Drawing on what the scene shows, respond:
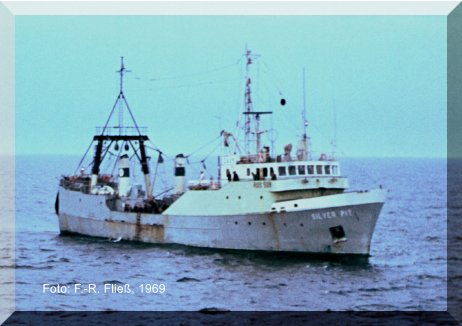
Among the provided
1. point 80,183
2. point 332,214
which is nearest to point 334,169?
point 332,214

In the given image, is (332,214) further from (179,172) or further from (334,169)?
(179,172)

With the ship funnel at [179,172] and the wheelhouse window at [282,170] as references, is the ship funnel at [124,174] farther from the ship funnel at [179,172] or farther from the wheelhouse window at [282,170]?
the wheelhouse window at [282,170]

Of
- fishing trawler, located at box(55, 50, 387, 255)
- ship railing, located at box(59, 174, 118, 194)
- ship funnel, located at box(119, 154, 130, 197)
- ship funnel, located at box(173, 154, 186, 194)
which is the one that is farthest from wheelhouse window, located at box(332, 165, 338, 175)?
ship railing, located at box(59, 174, 118, 194)

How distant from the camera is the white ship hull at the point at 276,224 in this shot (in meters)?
32.0

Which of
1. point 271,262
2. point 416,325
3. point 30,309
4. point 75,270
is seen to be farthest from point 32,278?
point 416,325

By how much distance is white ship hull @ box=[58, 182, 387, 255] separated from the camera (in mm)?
32031

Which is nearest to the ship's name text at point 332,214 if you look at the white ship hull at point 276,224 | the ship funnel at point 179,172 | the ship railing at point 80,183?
the white ship hull at point 276,224

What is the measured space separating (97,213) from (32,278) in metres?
12.7

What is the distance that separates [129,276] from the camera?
29.1 meters

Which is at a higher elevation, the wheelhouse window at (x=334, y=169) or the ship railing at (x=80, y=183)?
the wheelhouse window at (x=334, y=169)

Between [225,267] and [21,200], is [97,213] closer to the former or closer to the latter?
[225,267]

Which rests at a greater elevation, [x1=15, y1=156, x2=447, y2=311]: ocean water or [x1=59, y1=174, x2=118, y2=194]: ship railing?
[x1=59, y1=174, x2=118, y2=194]: ship railing

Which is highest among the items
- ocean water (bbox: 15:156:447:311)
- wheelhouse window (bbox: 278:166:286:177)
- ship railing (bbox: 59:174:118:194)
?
wheelhouse window (bbox: 278:166:286:177)

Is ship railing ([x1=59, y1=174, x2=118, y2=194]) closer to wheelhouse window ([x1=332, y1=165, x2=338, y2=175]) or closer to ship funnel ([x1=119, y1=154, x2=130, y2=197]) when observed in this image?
ship funnel ([x1=119, y1=154, x2=130, y2=197])
